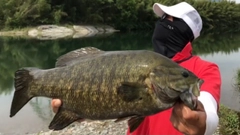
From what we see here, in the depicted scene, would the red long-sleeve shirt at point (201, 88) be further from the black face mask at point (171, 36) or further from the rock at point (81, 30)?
the rock at point (81, 30)

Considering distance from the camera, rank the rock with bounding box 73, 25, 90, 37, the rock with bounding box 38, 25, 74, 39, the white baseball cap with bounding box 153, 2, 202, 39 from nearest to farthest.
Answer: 1. the white baseball cap with bounding box 153, 2, 202, 39
2. the rock with bounding box 38, 25, 74, 39
3. the rock with bounding box 73, 25, 90, 37

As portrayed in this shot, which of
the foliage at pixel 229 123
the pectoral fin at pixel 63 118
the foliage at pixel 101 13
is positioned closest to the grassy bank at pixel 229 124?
the foliage at pixel 229 123

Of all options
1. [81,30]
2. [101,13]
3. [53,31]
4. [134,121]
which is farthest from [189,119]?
[101,13]

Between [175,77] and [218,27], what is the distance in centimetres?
7973

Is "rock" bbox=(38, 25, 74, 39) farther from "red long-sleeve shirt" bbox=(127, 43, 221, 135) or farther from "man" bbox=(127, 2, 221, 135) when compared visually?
"red long-sleeve shirt" bbox=(127, 43, 221, 135)

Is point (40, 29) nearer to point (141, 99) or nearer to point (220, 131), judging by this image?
point (220, 131)

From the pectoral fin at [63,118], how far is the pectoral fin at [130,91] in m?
0.56

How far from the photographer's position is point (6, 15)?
57438mm

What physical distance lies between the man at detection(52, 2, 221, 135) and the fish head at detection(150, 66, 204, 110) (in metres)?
0.08

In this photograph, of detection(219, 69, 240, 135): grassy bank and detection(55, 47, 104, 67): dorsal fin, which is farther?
detection(219, 69, 240, 135): grassy bank

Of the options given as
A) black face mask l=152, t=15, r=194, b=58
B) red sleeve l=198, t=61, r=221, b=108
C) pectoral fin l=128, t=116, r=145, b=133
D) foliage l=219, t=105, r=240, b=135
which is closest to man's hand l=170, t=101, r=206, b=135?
pectoral fin l=128, t=116, r=145, b=133

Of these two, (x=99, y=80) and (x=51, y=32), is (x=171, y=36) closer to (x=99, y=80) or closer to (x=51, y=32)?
(x=99, y=80)

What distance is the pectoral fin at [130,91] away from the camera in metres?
2.40

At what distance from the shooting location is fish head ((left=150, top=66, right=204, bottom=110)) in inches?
92.0
